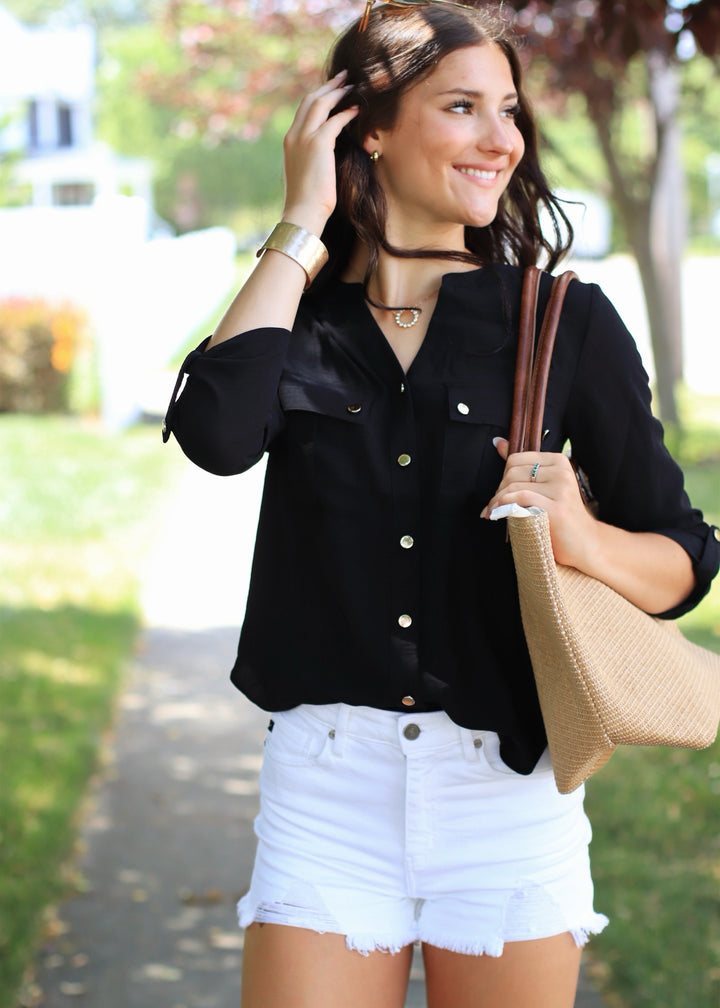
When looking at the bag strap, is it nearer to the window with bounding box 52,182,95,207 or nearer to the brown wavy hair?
the brown wavy hair

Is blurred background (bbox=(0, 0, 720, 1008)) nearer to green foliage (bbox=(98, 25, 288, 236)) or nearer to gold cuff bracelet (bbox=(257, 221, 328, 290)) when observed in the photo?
gold cuff bracelet (bbox=(257, 221, 328, 290))

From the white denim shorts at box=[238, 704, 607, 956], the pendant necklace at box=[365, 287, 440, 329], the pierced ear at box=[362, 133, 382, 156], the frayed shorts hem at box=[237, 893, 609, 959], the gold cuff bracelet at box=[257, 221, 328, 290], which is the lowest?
the frayed shorts hem at box=[237, 893, 609, 959]

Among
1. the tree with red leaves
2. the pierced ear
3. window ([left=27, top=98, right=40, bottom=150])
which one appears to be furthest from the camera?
window ([left=27, top=98, right=40, bottom=150])

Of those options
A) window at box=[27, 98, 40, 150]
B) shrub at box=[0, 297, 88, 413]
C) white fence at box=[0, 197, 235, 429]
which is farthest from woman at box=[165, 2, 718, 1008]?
window at box=[27, 98, 40, 150]


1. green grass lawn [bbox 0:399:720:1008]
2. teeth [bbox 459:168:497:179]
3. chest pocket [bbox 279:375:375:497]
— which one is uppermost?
teeth [bbox 459:168:497:179]

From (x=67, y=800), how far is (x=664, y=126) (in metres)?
8.54

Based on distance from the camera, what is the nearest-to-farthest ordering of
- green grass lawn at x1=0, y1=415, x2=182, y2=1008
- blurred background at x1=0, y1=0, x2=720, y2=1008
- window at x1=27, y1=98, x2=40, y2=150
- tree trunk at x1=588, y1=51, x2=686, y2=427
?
blurred background at x1=0, y1=0, x2=720, y2=1008
green grass lawn at x1=0, y1=415, x2=182, y2=1008
tree trunk at x1=588, y1=51, x2=686, y2=427
window at x1=27, y1=98, x2=40, y2=150

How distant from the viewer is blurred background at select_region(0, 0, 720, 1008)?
4.04 meters

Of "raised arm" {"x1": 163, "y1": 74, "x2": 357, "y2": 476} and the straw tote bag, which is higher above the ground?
"raised arm" {"x1": 163, "y1": 74, "x2": 357, "y2": 476}

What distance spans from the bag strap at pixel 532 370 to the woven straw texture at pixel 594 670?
0.64ft

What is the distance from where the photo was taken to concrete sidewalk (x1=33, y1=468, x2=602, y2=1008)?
380 cm

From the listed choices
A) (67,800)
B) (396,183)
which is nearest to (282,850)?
(396,183)

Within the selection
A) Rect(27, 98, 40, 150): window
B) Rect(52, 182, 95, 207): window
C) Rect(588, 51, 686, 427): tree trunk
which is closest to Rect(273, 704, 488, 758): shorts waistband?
Rect(588, 51, 686, 427): tree trunk

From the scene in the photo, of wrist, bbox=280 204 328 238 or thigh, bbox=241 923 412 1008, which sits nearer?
thigh, bbox=241 923 412 1008
